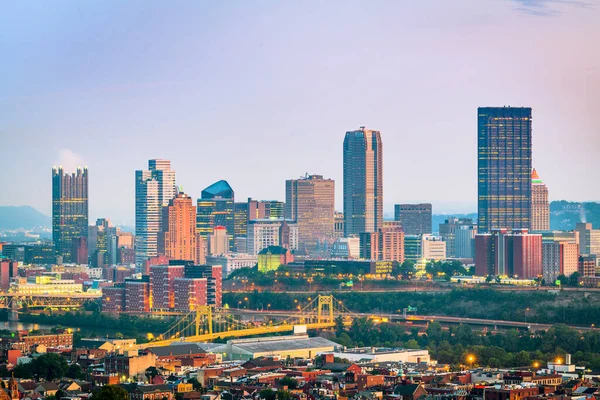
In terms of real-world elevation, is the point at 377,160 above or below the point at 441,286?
above

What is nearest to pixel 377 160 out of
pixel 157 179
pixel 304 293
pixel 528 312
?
pixel 157 179

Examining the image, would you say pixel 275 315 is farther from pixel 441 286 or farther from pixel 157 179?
pixel 157 179

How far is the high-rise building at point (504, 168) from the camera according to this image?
146 m

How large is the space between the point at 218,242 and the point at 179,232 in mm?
11651

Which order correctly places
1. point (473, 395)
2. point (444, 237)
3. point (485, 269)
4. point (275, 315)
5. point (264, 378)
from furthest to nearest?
point (444, 237), point (485, 269), point (275, 315), point (264, 378), point (473, 395)

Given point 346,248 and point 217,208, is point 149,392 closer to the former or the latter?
point 346,248

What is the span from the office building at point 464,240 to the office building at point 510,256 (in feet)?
131

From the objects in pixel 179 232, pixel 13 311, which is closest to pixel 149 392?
pixel 13 311

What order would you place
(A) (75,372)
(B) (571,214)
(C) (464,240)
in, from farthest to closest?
(B) (571,214), (C) (464,240), (A) (75,372)

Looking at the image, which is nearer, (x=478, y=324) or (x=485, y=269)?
(x=478, y=324)

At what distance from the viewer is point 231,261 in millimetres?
143500

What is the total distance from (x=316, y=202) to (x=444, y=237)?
16.2 m

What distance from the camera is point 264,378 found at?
178ft

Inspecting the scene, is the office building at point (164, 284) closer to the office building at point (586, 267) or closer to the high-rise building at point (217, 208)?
the office building at point (586, 267)
